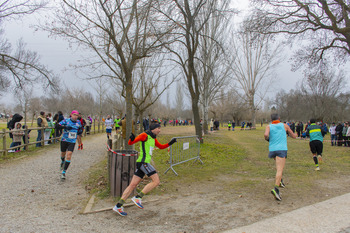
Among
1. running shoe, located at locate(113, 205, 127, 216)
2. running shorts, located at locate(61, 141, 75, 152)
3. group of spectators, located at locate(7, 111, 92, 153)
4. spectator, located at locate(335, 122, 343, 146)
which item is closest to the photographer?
running shoe, located at locate(113, 205, 127, 216)

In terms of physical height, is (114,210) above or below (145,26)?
below

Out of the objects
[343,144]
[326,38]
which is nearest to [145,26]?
[326,38]

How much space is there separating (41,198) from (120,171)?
1867 millimetres

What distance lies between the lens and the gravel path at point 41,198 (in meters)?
3.97

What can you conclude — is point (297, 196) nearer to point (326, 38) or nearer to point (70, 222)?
point (70, 222)

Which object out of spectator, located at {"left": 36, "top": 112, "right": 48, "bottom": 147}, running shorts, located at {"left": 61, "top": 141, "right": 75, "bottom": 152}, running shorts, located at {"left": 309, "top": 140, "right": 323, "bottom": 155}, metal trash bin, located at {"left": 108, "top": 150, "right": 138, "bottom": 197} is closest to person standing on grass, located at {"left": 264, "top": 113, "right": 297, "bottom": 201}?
metal trash bin, located at {"left": 108, "top": 150, "right": 138, "bottom": 197}

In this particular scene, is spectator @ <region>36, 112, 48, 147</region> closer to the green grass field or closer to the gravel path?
the gravel path

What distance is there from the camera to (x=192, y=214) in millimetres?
4398

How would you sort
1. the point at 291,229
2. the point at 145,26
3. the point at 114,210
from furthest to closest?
the point at 145,26
the point at 114,210
the point at 291,229

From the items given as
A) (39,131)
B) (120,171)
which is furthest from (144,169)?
(39,131)

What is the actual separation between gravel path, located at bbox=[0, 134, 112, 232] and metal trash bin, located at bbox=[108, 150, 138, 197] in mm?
726

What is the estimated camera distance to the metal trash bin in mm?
5258

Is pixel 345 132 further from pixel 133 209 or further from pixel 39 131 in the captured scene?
pixel 39 131

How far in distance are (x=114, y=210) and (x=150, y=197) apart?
1.21 metres
